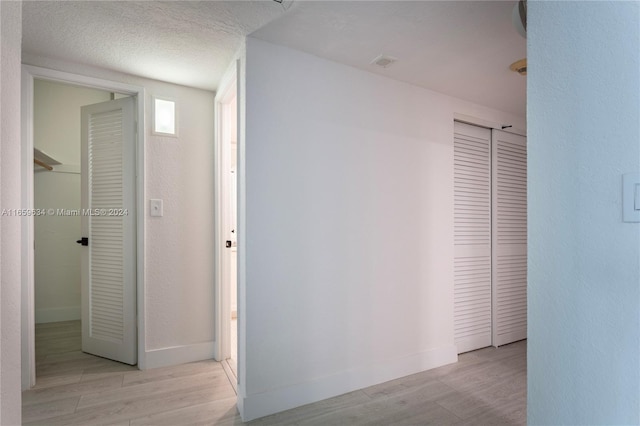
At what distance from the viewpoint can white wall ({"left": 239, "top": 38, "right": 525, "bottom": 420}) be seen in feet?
6.63

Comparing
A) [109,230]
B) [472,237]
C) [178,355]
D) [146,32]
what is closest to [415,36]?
[146,32]

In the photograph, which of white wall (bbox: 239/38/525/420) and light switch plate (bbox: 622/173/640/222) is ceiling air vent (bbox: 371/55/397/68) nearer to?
white wall (bbox: 239/38/525/420)

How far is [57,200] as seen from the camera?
150 inches

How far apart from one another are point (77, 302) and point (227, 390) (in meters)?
2.81

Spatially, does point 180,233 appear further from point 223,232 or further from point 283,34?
point 283,34

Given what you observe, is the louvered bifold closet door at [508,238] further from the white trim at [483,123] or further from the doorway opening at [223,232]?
the doorway opening at [223,232]

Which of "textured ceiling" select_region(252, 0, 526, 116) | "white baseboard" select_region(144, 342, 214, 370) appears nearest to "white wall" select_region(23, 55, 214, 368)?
"white baseboard" select_region(144, 342, 214, 370)

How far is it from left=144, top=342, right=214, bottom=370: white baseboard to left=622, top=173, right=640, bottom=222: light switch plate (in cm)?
286

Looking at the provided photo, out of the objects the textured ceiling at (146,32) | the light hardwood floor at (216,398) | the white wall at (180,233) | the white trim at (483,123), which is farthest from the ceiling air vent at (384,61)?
the light hardwood floor at (216,398)

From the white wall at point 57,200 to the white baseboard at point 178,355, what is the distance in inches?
79.5

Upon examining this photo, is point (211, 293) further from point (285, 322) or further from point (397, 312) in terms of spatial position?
point (397, 312)

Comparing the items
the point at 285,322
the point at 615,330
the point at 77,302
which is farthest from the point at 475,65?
the point at 77,302

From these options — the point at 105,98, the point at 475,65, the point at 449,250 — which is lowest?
the point at 449,250

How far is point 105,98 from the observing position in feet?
12.4
